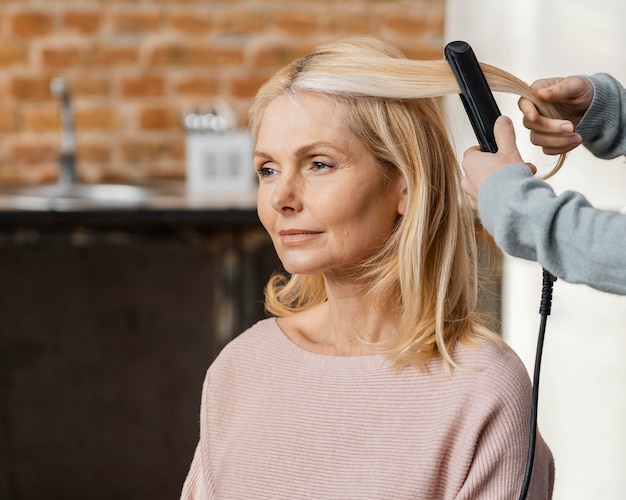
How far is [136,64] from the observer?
3807mm

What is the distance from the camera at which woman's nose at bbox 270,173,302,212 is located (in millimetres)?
1207

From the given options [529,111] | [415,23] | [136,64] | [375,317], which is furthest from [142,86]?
[529,111]

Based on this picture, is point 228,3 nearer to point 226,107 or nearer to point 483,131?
point 226,107

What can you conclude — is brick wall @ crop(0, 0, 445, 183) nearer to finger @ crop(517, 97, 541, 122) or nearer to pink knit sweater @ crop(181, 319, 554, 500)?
pink knit sweater @ crop(181, 319, 554, 500)

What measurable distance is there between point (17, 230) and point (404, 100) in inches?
65.6

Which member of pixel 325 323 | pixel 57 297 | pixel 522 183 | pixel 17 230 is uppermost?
pixel 522 183

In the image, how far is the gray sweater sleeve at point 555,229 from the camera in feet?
2.96

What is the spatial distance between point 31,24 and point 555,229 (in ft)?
10.6

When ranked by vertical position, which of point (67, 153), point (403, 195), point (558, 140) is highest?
point (558, 140)

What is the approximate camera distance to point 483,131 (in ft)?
3.37

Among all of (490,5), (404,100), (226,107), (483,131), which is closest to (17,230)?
(226,107)

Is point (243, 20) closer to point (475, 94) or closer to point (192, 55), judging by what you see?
point (192, 55)

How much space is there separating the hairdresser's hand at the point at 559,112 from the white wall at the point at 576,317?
3.34 ft

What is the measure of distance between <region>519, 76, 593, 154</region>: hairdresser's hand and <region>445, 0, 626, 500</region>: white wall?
3.34 feet
